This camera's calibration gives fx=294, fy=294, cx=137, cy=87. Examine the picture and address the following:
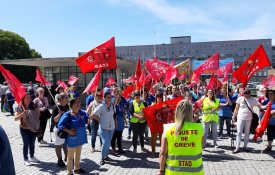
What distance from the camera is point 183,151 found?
354 centimetres

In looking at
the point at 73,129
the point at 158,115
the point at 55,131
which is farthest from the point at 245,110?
the point at 55,131

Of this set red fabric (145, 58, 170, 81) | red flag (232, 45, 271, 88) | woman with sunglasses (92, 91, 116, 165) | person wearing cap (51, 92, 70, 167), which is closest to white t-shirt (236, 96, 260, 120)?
red flag (232, 45, 271, 88)

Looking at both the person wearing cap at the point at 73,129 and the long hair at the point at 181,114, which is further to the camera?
the person wearing cap at the point at 73,129

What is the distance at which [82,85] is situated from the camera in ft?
77.6

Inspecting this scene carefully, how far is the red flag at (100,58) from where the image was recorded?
849 cm

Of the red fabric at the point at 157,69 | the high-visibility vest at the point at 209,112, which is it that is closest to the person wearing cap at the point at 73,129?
the high-visibility vest at the point at 209,112

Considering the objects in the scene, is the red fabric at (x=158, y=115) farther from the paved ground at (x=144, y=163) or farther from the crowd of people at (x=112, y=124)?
the paved ground at (x=144, y=163)

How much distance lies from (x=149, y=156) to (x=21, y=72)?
4768 centimetres

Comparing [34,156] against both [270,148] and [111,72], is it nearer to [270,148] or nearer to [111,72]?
[270,148]

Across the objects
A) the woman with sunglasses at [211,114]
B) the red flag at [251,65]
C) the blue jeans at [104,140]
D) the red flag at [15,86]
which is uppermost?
the red flag at [251,65]

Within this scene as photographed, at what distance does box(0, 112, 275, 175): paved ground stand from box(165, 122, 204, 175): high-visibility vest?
3.29m

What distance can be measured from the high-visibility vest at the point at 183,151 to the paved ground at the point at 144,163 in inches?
130

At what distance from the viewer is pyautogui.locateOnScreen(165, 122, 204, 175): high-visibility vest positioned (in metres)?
3.53

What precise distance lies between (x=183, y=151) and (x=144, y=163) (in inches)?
163
